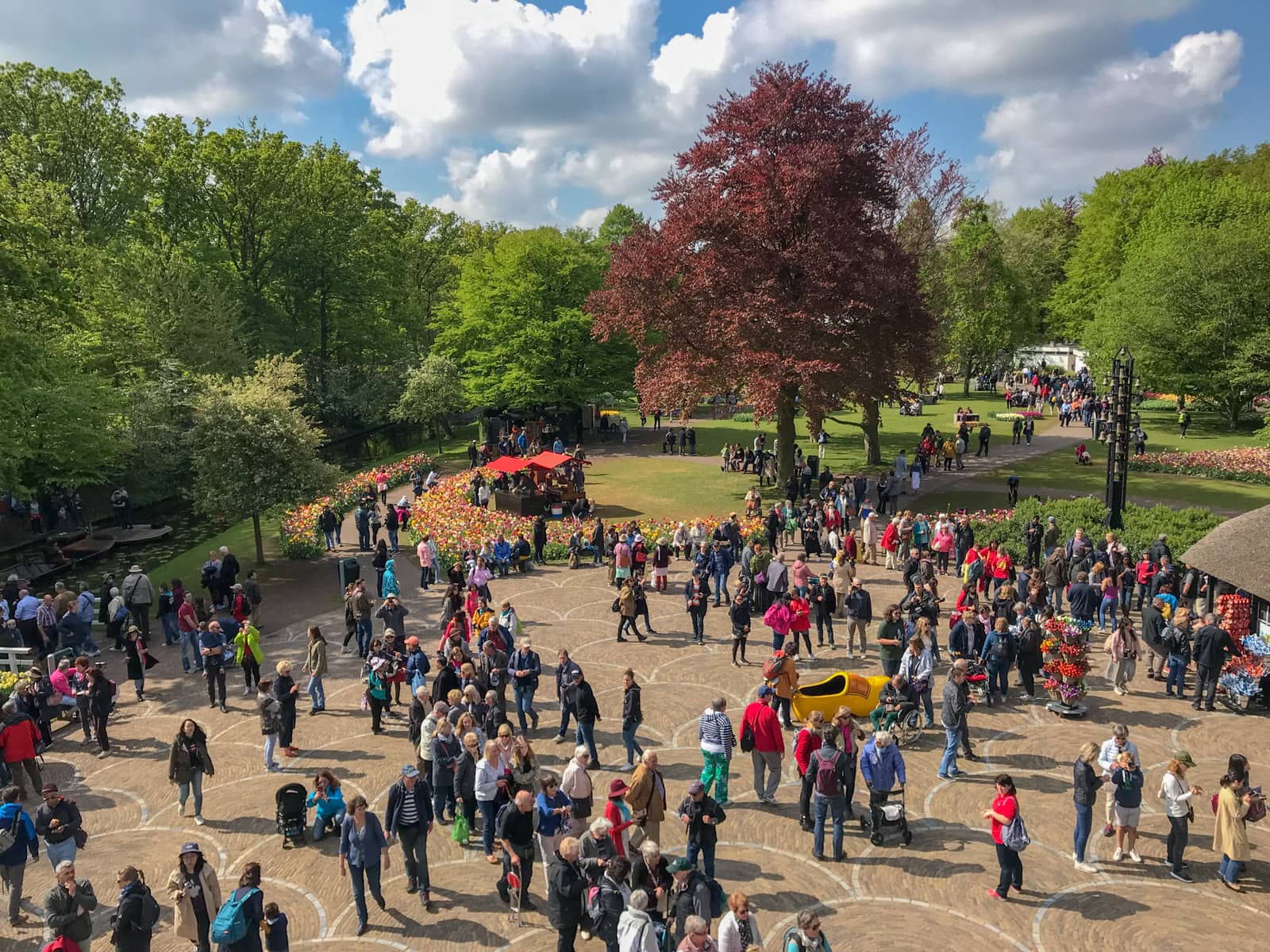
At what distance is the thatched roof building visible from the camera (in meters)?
15.3

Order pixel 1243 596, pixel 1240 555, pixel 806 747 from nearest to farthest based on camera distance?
pixel 806 747
pixel 1240 555
pixel 1243 596

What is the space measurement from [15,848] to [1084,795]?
40.6ft

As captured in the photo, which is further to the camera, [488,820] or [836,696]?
[836,696]

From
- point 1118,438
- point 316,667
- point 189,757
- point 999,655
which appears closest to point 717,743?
point 999,655

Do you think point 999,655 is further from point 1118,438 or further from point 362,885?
point 1118,438

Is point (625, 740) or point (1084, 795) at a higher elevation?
point (1084, 795)

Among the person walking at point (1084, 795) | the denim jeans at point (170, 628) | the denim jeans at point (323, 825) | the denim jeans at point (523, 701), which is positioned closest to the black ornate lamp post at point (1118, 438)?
the person walking at point (1084, 795)

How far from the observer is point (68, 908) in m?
8.04

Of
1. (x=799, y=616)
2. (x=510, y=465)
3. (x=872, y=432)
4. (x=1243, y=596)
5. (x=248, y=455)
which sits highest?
(x=872, y=432)

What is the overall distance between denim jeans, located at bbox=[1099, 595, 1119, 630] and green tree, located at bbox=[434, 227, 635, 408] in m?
31.0

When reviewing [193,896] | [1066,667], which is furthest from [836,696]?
[193,896]

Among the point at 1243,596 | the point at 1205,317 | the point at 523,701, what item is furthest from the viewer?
the point at 1205,317

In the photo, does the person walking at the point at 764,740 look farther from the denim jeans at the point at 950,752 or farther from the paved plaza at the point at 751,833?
the denim jeans at the point at 950,752

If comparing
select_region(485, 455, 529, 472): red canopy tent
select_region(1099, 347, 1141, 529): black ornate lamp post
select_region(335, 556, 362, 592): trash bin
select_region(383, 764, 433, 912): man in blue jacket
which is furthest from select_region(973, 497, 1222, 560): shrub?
select_region(383, 764, 433, 912): man in blue jacket
